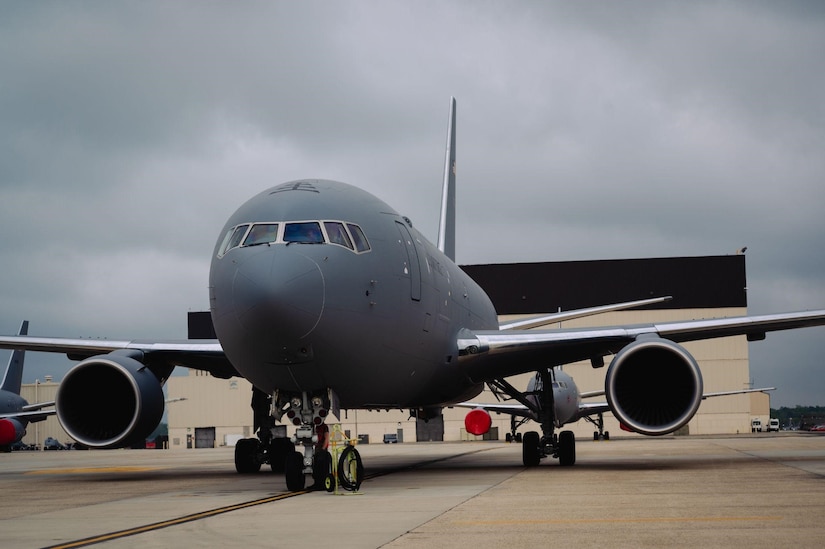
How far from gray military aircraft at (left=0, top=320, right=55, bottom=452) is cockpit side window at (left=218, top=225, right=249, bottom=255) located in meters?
35.7

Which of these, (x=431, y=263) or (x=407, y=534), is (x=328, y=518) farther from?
(x=431, y=263)

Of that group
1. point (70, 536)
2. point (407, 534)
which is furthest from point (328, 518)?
point (70, 536)

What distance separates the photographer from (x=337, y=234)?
509 inches

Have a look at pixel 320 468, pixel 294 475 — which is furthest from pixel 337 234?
pixel 294 475

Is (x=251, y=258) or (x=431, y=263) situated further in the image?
(x=431, y=263)

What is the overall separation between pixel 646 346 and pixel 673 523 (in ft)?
25.4

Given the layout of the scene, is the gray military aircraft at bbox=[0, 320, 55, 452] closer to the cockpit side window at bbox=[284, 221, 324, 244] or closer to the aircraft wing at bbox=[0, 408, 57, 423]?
the aircraft wing at bbox=[0, 408, 57, 423]

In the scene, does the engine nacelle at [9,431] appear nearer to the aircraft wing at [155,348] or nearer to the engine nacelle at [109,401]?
the aircraft wing at [155,348]

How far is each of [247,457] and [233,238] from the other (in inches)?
269

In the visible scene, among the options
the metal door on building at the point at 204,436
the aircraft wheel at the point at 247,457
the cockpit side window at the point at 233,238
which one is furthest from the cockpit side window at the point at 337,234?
the metal door on building at the point at 204,436

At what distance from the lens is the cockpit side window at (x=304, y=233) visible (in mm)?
12547

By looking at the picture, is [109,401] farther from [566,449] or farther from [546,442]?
[566,449]

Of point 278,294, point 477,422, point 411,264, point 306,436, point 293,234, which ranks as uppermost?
point 293,234

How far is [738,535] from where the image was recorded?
738 centimetres
